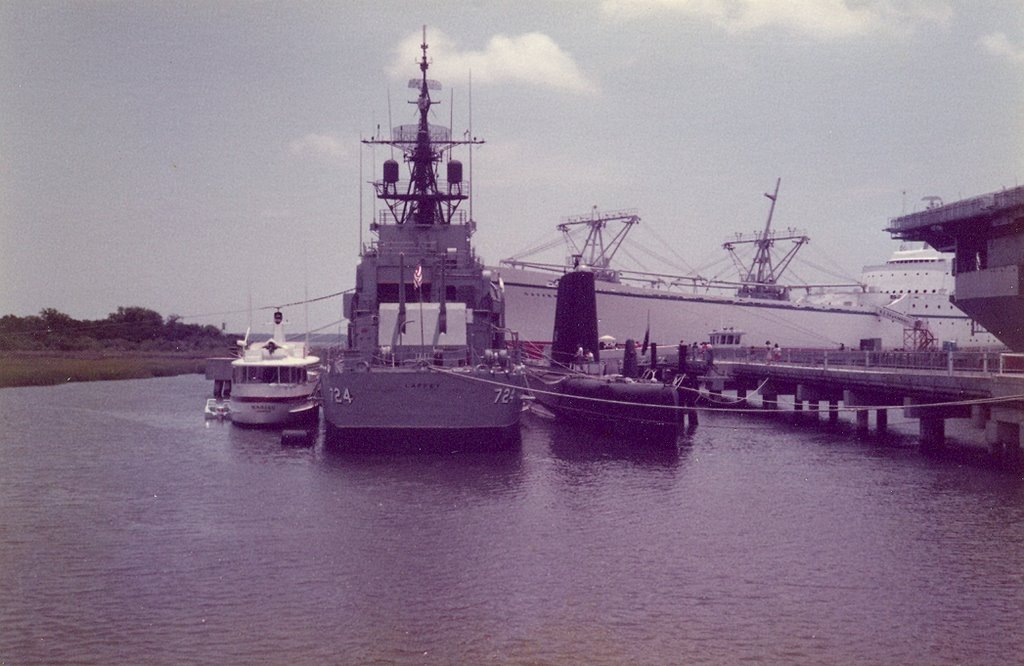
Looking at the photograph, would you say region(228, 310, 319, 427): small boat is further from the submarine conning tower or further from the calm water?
the submarine conning tower

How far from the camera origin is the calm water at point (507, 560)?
42.4 ft

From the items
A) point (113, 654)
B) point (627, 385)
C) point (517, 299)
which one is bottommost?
point (113, 654)

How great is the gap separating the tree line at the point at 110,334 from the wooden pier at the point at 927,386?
71080 millimetres

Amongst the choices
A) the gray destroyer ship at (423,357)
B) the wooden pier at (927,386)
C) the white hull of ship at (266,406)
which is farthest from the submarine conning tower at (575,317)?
A: the white hull of ship at (266,406)

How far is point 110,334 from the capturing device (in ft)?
356

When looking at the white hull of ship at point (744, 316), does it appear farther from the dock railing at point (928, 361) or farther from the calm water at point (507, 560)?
the calm water at point (507, 560)

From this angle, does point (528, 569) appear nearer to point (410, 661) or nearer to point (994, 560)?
point (410, 661)

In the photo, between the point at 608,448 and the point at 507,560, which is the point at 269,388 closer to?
the point at 608,448

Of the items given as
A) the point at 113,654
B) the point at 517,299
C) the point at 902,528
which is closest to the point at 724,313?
the point at 517,299

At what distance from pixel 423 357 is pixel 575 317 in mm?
13867

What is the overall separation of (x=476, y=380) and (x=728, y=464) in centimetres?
877

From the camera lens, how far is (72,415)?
148 ft

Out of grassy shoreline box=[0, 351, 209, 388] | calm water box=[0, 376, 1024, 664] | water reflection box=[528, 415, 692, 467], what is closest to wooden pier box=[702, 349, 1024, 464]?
calm water box=[0, 376, 1024, 664]

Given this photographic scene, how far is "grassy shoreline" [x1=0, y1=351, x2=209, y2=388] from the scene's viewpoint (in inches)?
2712
